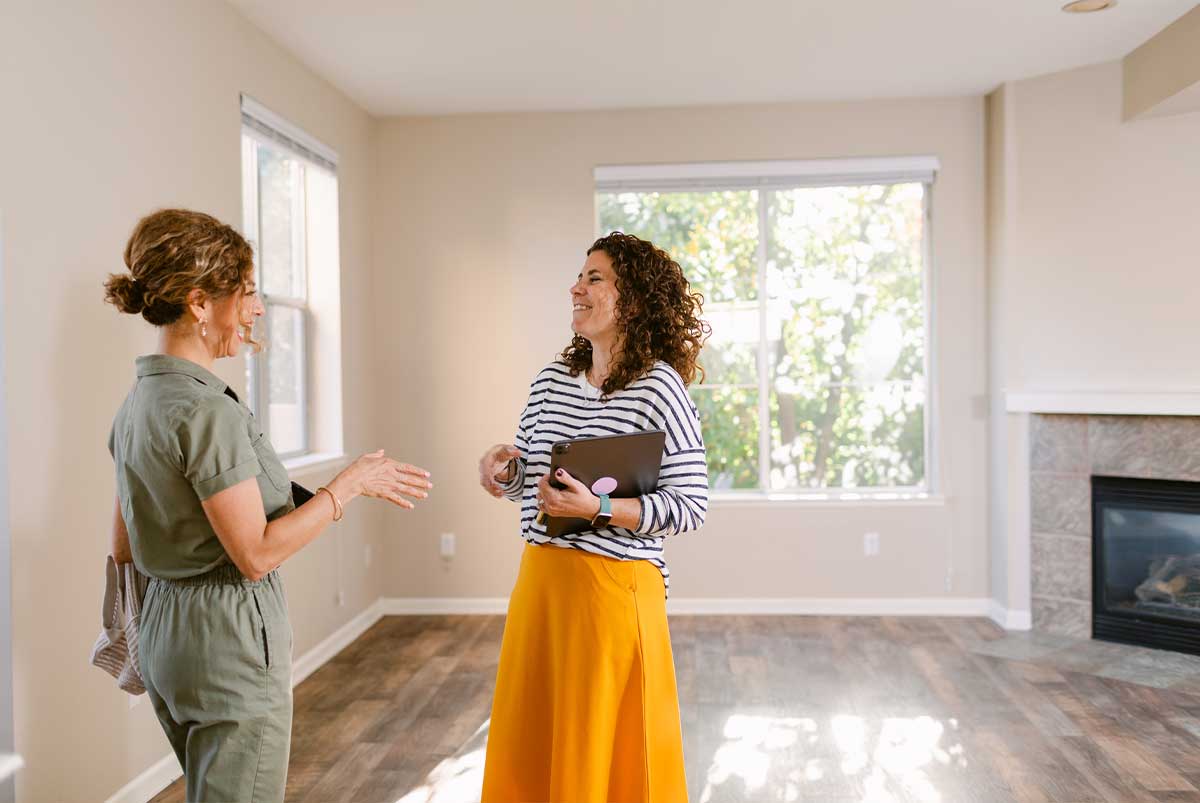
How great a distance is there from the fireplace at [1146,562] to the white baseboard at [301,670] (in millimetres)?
3605

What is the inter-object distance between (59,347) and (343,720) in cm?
178

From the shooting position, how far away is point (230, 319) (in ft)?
5.24

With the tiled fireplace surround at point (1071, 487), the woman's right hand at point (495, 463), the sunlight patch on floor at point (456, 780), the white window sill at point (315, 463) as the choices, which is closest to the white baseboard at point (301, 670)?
the sunlight patch on floor at point (456, 780)

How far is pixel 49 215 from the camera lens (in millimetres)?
2633

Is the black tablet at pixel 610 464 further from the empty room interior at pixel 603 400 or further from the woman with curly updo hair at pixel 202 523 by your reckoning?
the woman with curly updo hair at pixel 202 523

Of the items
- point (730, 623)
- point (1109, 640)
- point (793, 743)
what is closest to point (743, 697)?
point (793, 743)

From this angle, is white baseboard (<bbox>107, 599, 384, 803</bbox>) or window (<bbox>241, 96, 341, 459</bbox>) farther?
window (<bbox>241, 96, 341, 459</bbox>)

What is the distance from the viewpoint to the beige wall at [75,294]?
251 centimetres

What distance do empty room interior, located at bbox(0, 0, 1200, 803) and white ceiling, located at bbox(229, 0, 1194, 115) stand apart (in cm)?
3

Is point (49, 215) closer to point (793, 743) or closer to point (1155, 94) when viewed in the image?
point (793, 743)

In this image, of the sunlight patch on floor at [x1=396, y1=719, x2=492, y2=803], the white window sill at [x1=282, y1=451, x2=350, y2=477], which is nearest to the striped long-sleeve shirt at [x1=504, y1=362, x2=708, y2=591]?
the sunlight patch on floor at [x1=396, y1=719, x2=492, y2=803]

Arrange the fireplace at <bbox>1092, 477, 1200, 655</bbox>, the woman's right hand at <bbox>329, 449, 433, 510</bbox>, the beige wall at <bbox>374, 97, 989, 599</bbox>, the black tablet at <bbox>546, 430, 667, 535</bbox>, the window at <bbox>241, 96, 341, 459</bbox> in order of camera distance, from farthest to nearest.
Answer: the beige wall at <bbox>374, 97, 989, 599</bbox> < the fireplace at <bbox>1092, 477, 1200, 655</bbox> < the window at <bbox>241, 96, 341, 459</bbox> < the black tablet at <bbox>546, 430, 667, 535</bbox> < the woman's right hand at <bbox>329, 449, 433, 510</bbox>

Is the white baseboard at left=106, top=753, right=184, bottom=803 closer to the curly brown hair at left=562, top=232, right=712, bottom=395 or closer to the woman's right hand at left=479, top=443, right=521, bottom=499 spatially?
the woman's right hand at left=479, top=443, right=521, bottom=499

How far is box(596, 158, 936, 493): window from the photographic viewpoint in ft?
17.6
